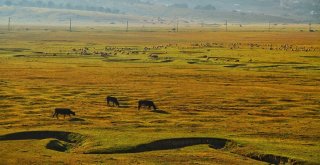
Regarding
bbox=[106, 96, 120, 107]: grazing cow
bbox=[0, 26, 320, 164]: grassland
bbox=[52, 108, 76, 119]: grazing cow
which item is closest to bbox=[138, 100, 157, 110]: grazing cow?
bbox=[0, 26, 320, 164]: grassland

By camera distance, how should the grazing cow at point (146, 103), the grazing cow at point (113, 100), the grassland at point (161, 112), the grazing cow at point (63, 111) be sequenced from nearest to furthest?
the grassland at point (161, 112), the grazing cow at point (63, 111), the grazing cow at point (146, 103), the grazing cow at point (113, 100)

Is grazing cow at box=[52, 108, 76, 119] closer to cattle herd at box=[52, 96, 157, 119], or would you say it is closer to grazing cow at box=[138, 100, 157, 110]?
cattle herd at box=[52, 96, 157, 119]

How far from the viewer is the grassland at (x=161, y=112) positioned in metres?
27.4

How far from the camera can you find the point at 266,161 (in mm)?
26641

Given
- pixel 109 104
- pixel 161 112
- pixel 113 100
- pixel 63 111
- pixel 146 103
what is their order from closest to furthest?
pixel 63 111
pixel 161 112
pixel 146 103
pixel 113 100
pixel 109 104

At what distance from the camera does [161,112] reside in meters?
38.6

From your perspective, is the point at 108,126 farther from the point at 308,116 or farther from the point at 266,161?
the point at 308,116

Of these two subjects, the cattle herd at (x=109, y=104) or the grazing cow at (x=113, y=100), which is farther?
the grazing cow at (x=113, y=100)

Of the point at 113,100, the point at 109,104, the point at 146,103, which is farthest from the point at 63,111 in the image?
the point at 109,104

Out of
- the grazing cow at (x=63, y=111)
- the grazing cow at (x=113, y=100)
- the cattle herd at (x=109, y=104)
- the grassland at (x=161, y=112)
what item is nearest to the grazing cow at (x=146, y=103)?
the cattle herd at (x=109, y=104)

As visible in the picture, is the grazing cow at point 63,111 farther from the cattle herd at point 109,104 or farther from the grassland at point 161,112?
the grassland at point 161,112

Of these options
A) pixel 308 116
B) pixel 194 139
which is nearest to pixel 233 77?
pixel 308 116

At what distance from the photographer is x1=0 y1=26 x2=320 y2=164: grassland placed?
27.4 meters

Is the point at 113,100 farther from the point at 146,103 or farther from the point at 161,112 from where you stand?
the point at 161,112
